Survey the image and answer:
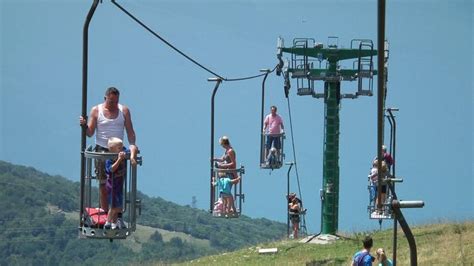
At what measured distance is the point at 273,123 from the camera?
25734 mm

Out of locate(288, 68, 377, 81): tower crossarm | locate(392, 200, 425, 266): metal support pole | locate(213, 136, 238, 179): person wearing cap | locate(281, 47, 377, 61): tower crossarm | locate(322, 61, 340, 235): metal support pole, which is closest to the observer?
locate(392, 200, 425, 266): metal support pole

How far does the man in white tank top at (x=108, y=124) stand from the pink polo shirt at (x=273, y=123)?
13069 millimetres

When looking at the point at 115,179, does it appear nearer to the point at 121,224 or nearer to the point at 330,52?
the point at 121,224

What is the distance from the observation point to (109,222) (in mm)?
12703

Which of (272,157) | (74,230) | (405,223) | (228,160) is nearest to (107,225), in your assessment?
(405,223)

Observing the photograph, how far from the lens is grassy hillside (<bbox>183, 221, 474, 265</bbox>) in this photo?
2145 cm

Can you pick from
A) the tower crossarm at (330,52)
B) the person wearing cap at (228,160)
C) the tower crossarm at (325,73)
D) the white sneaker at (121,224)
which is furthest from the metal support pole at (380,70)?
the tower crossarm at (330,52)

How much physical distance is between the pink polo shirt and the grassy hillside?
2.99m

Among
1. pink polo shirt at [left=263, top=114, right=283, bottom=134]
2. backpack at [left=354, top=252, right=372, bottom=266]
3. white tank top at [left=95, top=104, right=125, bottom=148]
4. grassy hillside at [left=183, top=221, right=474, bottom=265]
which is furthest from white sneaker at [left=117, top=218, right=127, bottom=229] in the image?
pink polo shirt at [left=263, top=114, right=283, bottom=134]

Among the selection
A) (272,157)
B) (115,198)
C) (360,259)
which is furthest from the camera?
(272,157)

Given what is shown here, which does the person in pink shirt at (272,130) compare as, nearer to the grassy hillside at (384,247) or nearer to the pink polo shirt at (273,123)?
the pink polo shirt at (273,123)

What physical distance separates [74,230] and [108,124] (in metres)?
137

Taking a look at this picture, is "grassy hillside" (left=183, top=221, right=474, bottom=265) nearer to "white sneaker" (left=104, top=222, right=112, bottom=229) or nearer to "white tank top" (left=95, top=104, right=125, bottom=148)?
"white sneaker" (left=104, top=222, right=112, bottom=229)

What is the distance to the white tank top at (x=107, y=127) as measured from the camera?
41.4ft
